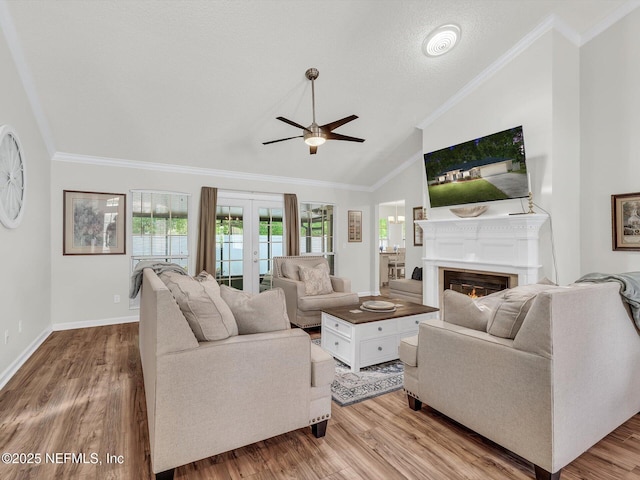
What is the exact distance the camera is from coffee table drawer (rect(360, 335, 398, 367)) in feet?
9.81

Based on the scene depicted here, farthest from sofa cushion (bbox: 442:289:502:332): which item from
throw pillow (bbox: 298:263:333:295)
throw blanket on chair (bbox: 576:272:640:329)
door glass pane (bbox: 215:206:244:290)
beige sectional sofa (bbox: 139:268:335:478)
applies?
door glass pane (bbox: 215:206:244:290)

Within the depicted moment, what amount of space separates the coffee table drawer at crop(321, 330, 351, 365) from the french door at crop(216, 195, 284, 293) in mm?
2650

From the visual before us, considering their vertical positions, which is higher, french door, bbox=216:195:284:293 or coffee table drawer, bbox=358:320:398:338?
french door, bbox=216:195:284:293

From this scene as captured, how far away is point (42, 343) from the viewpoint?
374cm

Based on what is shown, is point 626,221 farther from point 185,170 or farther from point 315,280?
point 185,170

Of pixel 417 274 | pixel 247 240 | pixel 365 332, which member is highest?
pixel 247 240

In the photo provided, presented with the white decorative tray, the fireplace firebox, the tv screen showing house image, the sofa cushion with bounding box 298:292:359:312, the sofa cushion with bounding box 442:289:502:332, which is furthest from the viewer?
the sofa cushion with bounding box 298:292:359:312

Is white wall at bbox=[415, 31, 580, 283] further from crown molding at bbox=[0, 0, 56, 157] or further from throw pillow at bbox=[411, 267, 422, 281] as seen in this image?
crown molding at bbox=[0, 0, 56, 157]

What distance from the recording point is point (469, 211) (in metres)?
4.30

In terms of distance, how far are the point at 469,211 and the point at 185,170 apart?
14.0 feet

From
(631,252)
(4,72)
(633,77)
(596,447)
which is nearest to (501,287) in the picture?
Answer: (631,252)

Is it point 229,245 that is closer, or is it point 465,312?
point 465,312

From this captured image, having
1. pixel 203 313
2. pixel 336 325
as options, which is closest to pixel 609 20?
pixel 336 325

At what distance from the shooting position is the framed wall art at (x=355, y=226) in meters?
6.92
